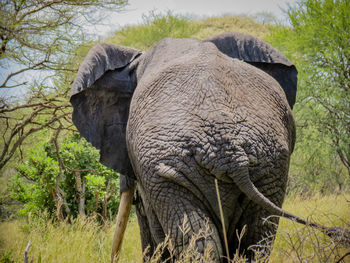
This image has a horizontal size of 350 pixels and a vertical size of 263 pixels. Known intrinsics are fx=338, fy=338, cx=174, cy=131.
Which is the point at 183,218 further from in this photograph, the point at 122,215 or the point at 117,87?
the point at 122,215

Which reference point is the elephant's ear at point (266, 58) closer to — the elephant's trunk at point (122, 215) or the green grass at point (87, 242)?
the green grass at point (87, 242)

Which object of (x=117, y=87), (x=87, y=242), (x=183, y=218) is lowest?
(x=87, y=242)

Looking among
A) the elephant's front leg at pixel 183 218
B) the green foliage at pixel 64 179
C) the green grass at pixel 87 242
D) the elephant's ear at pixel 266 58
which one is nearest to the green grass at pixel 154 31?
the green foliage at pixel 64 179

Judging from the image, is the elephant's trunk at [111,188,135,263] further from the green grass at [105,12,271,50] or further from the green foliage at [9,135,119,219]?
the green grass at [105,12,271,50]

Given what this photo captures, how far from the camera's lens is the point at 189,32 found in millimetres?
11562

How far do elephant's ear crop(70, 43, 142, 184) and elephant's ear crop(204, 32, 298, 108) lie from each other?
77cm

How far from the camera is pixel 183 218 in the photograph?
161 cm

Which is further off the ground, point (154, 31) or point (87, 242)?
point (154, 31)

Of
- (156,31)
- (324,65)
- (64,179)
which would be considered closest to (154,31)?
(156,31)

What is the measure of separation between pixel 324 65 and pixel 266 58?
6.02 meters

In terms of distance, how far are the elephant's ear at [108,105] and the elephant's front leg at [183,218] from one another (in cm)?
85

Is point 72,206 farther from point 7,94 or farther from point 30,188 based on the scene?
point 7,94

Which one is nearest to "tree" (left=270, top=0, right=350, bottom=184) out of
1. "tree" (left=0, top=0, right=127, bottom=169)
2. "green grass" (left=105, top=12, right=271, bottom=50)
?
"green grass" (left=105, top=12, right=271, bottom=50)

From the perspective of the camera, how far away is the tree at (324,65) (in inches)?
290
